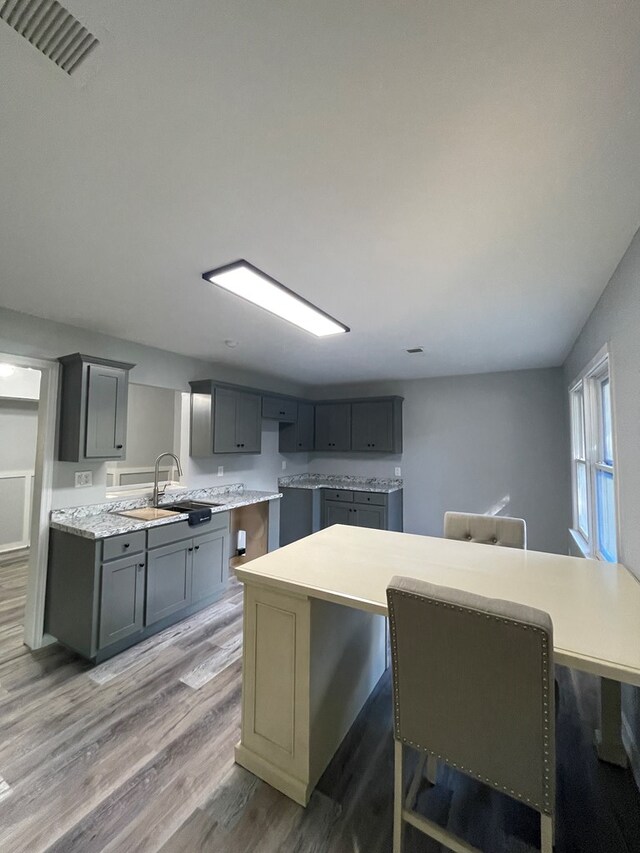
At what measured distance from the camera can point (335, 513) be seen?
4.96 m

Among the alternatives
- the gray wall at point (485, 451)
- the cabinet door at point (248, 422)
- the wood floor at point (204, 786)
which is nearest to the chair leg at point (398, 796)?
the wood floor at point (204, 786)

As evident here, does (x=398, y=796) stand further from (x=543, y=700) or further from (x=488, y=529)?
(x=488, y=529)

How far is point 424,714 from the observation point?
1.19 m

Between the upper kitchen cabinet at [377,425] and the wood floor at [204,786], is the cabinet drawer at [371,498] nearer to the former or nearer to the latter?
the upper kitchen cabinet at [377,425]

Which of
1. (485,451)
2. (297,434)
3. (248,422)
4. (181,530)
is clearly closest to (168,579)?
(181,530)

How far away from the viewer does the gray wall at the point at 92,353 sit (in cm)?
254

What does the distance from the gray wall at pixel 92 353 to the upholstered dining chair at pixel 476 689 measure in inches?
109

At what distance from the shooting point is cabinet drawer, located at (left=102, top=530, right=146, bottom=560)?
2461mm

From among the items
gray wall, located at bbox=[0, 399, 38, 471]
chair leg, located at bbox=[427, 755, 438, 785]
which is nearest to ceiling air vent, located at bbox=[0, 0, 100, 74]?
chair leg, located at bbox=[427, 755, 438, 785]

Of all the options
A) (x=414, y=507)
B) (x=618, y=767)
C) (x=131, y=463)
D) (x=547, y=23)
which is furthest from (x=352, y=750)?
(x=131, y=463)

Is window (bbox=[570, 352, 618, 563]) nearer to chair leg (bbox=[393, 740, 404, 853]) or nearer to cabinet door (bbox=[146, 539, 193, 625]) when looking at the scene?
chair leg (bbox=[393, 740, 404, 853])

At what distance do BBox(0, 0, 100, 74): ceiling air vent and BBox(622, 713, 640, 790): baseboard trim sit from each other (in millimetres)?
3077

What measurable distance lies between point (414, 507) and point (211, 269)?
4168mm

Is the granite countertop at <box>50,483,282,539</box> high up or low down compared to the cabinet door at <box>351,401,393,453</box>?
down
